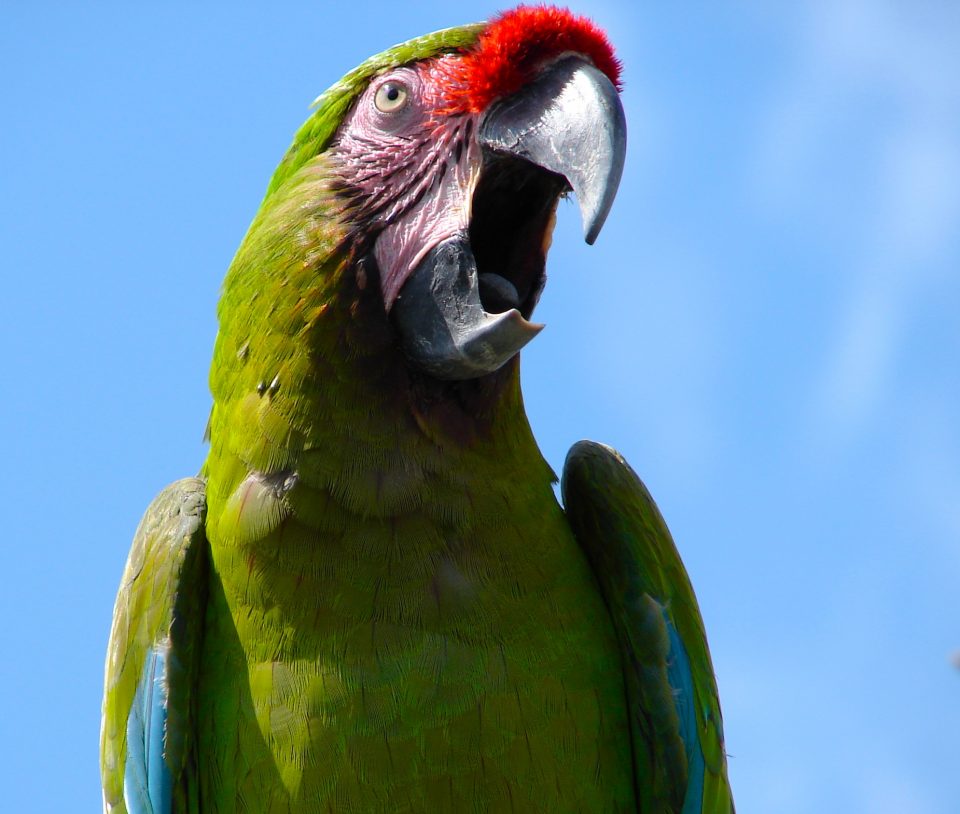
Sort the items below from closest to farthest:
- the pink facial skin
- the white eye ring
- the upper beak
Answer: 1. the upper beak
2. the pink facial skin
3. the white eye ring

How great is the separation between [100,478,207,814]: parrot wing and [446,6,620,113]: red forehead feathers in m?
1.50

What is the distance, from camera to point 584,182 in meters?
2.86

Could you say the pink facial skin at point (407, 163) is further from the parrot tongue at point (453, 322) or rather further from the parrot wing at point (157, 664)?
the parrot wing at point (157, 664)

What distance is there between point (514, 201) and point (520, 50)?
417 mm

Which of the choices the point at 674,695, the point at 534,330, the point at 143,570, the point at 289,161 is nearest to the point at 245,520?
the point at 143,570

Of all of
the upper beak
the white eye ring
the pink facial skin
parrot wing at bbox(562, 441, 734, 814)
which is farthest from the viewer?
parrot wing at bbox(562, 441, 734, 814)

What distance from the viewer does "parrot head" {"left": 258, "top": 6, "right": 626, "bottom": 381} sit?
2947mm

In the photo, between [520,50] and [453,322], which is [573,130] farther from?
[453,322]

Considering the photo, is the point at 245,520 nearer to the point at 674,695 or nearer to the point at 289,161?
the point at 289,161

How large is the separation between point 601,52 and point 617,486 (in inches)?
54.0

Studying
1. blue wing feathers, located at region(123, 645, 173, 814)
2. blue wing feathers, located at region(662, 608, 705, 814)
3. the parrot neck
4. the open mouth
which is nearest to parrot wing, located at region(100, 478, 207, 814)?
blue wing feathers, located at region(123, 645, 173, 814)

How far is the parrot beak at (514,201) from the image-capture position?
9.49 feet

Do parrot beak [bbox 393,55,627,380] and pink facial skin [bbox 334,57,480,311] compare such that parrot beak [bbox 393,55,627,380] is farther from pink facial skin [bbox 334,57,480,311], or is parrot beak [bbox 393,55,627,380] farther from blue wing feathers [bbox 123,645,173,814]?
blue wing feathers [bbox 123,645,173,814]

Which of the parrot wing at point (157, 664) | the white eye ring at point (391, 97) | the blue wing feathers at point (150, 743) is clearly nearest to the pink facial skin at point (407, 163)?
the white eye ring at point (391, 97)
